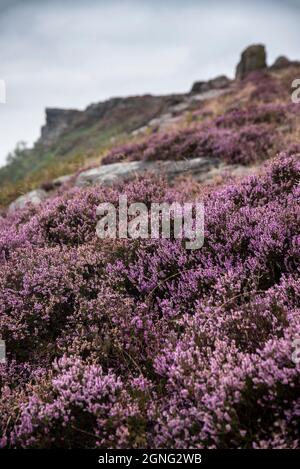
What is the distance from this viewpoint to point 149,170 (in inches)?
336

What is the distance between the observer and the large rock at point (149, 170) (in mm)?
8508

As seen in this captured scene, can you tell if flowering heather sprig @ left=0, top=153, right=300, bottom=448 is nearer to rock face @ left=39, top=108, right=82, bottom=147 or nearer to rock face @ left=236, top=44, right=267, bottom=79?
rock face @ left=236, top=44, right=267, bottom=79

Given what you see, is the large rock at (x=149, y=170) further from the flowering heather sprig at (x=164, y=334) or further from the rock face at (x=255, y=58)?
the rock face at (x=255, y=58)

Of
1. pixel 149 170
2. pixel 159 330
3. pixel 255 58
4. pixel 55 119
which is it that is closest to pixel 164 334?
pixel 159 330

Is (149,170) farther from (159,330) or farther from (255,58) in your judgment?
(255,58)

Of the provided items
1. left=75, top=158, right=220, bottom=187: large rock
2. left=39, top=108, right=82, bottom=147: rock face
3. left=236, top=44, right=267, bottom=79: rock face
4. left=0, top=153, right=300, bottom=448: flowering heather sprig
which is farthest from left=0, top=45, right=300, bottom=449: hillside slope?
left=39, top=108, right=82, bottom=147: rock face

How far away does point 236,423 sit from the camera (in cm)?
258

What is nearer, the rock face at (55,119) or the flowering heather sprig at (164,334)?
the flowering heather sprig at (164,334)

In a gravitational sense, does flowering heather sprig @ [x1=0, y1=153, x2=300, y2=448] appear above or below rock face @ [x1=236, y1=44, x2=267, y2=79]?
below

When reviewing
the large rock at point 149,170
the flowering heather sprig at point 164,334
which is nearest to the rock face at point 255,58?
the large rock at point 149,170

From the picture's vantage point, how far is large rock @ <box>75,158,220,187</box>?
27.9 feet

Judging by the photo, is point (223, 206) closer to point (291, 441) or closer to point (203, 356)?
point (203, 356)

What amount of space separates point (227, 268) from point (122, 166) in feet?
20.2
